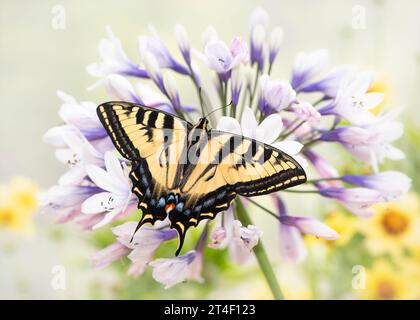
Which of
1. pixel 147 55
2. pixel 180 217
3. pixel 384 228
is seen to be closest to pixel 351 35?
pixel 384 228

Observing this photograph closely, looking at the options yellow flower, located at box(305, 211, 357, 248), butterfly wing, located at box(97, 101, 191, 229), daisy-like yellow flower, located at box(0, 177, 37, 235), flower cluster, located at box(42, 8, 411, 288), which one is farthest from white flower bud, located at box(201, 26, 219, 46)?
daisy-like yellow flower, located at box(0, 177, 37, 235)

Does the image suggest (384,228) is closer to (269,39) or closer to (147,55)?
(269,39)

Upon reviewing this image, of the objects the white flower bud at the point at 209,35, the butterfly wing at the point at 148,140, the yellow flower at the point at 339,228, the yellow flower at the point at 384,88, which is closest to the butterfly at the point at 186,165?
the butterfly wing at the point at 148,140

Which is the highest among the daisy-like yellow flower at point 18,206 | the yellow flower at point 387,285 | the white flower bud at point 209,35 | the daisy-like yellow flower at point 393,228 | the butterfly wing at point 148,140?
the white flower bud at point 209,35

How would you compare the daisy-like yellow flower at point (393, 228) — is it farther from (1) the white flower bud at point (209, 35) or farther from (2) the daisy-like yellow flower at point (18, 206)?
(2) the daisy-like yellow flower at point (18, 206)

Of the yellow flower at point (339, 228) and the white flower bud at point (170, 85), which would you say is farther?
the yellow flower at point (339, 228)

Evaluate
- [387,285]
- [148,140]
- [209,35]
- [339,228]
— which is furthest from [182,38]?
[387,285]
